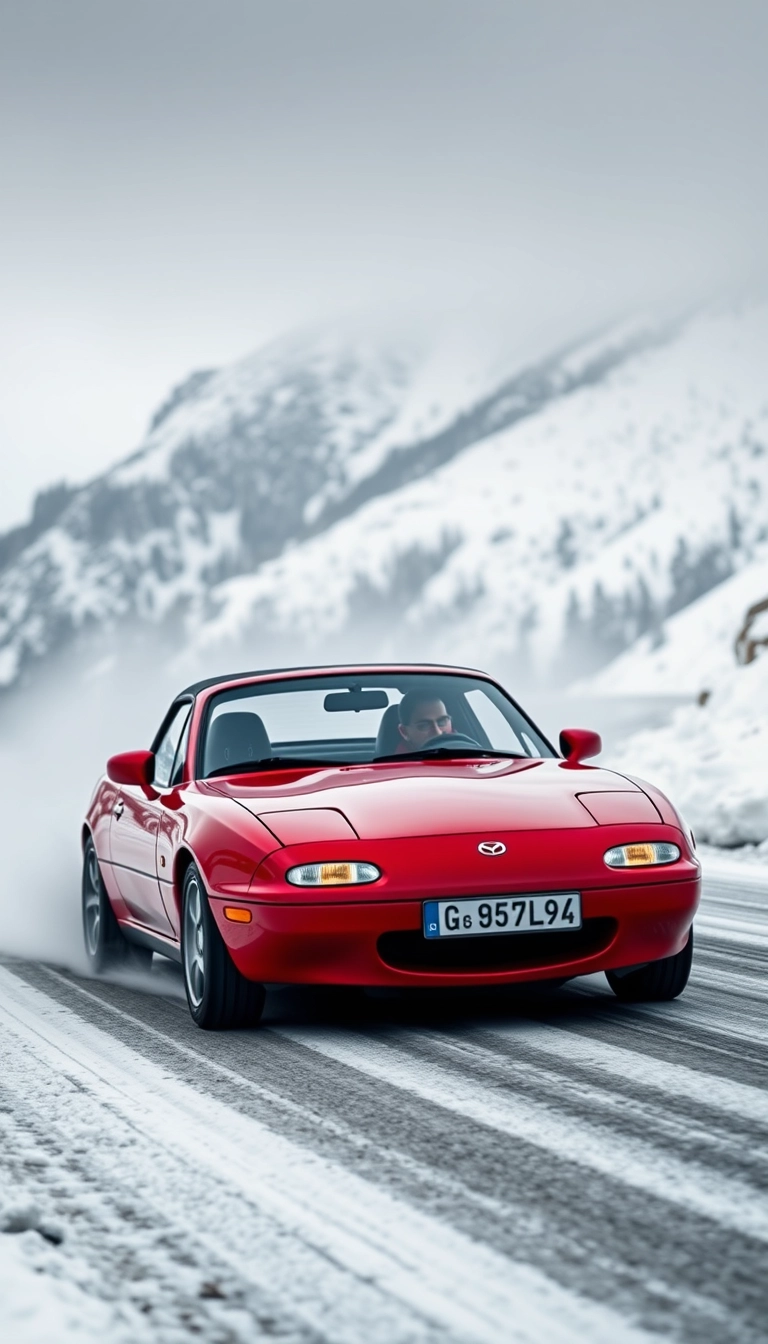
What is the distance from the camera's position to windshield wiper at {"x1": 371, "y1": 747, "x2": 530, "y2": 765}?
250 inches

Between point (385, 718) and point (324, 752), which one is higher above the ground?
point (385, 718)

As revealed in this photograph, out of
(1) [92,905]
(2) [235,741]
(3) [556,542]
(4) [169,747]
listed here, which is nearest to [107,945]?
(1) [92,905]

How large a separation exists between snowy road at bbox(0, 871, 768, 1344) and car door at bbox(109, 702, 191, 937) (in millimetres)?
675

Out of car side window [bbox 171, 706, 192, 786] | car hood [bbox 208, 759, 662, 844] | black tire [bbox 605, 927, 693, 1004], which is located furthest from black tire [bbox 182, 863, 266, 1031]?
black tire [bbox 605, 927, 693, 1004]

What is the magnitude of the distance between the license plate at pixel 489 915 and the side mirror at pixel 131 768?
6.30 feet

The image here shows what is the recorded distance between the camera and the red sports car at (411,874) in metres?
5.11

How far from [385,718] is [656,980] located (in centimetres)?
163

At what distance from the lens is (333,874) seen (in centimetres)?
513

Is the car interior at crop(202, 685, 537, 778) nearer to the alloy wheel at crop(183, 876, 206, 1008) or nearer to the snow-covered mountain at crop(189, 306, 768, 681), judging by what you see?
the alloy wheel at crop(183, 876, 206, 1008)

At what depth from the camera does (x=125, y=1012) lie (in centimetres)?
611

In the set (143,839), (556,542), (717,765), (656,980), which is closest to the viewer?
(656,980)

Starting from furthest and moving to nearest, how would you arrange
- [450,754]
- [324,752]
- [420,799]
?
[324,752], [450,754], [420,799]

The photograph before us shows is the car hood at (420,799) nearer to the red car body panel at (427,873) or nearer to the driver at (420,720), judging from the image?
the red car body panel at (427,873)

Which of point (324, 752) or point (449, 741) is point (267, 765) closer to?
point (449, 741)
